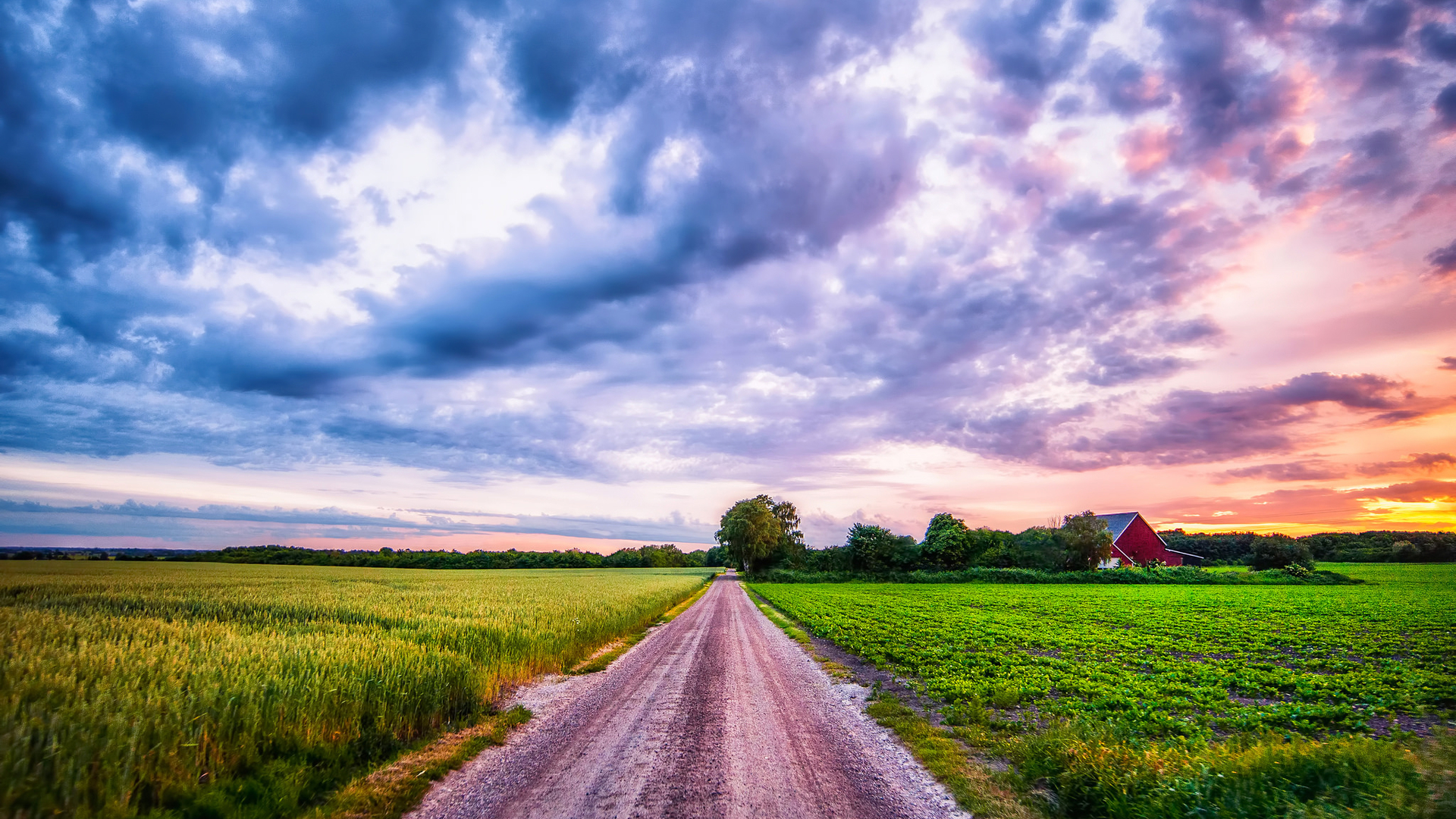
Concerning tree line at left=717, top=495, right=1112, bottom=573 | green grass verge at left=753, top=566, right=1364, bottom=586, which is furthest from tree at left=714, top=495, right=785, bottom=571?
green grass verge at left=753, top=566, right=1364, bottom=586

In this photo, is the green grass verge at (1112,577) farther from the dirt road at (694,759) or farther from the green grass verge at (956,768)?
the green grass verge at (956,768)

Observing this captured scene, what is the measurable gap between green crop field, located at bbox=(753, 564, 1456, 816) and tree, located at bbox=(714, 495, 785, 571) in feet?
189

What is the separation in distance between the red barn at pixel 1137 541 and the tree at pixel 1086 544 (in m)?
11.5

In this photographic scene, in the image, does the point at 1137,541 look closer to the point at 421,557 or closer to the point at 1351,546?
the point at 1351,546

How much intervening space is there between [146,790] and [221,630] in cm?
712

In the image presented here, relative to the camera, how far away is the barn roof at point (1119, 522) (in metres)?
81.1

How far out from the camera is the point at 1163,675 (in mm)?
13289

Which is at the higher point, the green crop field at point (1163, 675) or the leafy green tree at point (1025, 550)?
the green crop field at point (1163, 675)

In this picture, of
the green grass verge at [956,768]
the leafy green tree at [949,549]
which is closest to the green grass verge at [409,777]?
the green grass verge at [956,768]

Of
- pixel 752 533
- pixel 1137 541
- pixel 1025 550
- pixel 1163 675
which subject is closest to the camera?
pixel 1163 675

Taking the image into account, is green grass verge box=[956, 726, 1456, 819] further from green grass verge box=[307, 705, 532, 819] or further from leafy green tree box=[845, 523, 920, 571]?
leafy green tree box=[845, 523, 920, 571]

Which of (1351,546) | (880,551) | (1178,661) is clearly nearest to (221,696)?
(1178,661)

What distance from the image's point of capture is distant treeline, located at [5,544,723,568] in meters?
96.4

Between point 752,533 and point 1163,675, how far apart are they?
245ft
